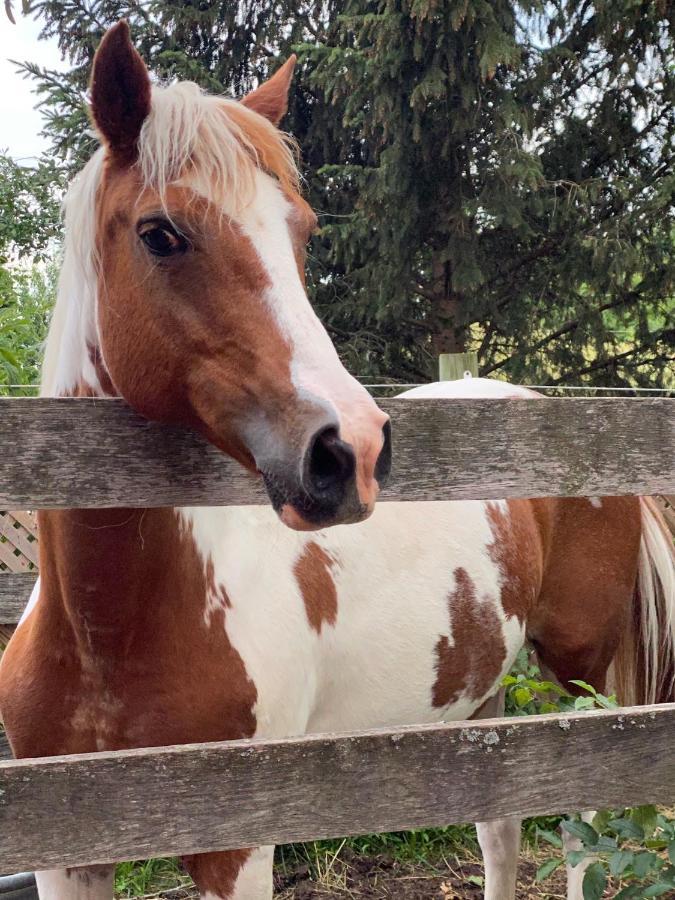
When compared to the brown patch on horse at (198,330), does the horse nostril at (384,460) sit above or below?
below

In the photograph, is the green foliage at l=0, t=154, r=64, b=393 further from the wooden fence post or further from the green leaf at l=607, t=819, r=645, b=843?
the green leaf at l=607, t=819, r=645, b=843

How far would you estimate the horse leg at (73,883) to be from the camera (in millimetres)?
1826

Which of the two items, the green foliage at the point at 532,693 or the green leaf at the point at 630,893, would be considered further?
the green foliage at the point at 532,693

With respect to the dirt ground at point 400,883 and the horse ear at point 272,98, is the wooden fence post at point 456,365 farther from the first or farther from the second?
the horse ear at point 272,98

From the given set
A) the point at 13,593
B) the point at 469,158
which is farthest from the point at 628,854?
the point at 469,158

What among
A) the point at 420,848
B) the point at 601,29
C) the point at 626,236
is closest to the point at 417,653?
the point at 420,848

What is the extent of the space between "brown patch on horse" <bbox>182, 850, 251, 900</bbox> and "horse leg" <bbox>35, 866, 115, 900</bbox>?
26 cm

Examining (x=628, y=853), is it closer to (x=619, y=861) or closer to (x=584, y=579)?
(x=619, y=861)

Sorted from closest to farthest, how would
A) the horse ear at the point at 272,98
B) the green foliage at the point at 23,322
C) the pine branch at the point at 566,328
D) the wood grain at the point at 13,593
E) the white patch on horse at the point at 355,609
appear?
the white patch on horse at the point at 355,609 → the horse ear at the point at 272,98 → the green foliage at the point at 23,322 → the wood grain at the point at 13,593 → the pine branch at the point at 566,328

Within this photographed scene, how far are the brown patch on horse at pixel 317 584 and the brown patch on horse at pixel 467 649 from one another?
1.54ft

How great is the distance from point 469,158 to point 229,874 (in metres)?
6.03

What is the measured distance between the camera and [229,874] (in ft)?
5.77

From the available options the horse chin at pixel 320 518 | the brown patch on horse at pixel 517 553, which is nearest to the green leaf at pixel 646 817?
the brown patch on horse at pixel 517 553

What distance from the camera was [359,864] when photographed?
3.46 m
